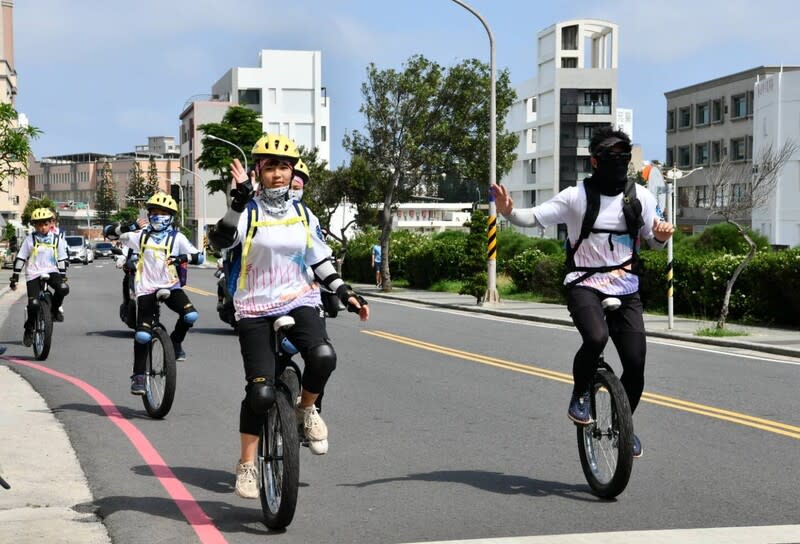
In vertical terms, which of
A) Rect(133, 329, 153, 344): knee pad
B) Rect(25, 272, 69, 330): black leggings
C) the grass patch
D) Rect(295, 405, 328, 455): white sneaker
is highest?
Rect(25, 272, 69, 330): black leggings

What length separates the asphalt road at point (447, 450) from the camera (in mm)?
6016

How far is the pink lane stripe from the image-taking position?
582 cm

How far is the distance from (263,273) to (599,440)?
219 cm

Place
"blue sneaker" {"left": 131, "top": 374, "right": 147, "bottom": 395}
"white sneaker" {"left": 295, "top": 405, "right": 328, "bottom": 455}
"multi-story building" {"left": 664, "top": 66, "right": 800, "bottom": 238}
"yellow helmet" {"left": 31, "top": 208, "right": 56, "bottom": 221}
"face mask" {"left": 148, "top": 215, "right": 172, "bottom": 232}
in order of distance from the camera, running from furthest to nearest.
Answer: "multi-story building" {"left": 664, "top": 66, "right": 800, "bottom": 238} → "yellow helmet" {"left": 31, "top": 208, "right": 56, "bottom": 221} → "face mask" {"left": 148, "top": 215, "right": 172, "bottom": 232} → "blue sneaker" {"left": 131, "top": 374, "right": 147, "bottom": 395} → "white sneaker" {"left": 295, "top": 405, "right": 328, "bottom": 455}

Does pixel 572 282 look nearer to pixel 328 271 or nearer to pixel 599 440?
pixel 599 440

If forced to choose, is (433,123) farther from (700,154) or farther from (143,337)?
(700,154)

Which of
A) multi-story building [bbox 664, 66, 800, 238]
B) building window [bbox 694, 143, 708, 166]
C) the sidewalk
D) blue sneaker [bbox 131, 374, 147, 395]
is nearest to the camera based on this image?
blue sneaker [bbox 131, 374, 147, 395]

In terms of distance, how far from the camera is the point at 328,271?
6.30m

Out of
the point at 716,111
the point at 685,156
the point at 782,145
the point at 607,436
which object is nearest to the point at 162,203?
the point at 607,436

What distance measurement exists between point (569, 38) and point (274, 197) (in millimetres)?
93950

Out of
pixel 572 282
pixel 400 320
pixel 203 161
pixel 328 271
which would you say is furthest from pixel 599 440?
pixel 203 161

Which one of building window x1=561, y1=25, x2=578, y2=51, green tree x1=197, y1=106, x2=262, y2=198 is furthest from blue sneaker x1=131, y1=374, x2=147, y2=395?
building window x1=561, y1=25, x2=578, y2=51

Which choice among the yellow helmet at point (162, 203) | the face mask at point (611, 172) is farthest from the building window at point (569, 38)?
the face mask at point (611, 172)

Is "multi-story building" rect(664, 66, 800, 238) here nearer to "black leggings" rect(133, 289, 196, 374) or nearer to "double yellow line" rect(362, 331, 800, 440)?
"double yellow line" rect(362, 331, 800, 440)
